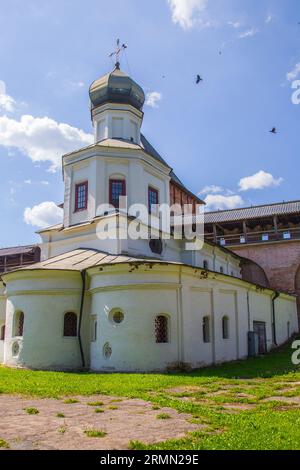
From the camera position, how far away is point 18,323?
17766mm

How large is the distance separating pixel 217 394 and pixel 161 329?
213 inches

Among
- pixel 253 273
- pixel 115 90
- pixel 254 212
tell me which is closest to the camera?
pixel 115 90

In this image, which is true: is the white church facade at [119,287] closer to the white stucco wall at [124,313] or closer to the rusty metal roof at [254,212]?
the white stucco wall at [124,313]

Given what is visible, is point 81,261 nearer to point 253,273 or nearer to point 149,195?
point 149,195

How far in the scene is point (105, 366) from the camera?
15.6 metres

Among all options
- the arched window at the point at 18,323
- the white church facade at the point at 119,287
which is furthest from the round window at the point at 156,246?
the arched window at the point at 18,323

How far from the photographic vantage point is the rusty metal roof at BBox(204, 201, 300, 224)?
1264 inches

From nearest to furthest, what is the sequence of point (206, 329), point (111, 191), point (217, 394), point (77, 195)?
1. point (217, 394)
2. point (206, 329)
3. point (111, 191)
4. point (77, 195)

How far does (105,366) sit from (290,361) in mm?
8522

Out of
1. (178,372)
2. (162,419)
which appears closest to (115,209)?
(178,372)

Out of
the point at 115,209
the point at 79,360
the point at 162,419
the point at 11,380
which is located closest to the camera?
the point at 162,419

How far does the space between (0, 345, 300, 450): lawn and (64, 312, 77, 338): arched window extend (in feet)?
8.05

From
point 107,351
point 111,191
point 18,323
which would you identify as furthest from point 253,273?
point 18,323
